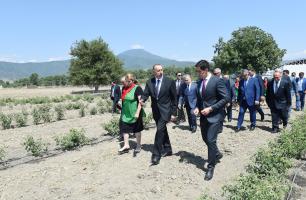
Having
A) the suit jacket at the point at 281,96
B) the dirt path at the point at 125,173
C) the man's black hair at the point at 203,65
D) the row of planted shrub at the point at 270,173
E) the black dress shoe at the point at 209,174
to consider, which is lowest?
the dirt path at the point at 125,173

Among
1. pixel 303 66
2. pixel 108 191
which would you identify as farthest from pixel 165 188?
pixel 303 66

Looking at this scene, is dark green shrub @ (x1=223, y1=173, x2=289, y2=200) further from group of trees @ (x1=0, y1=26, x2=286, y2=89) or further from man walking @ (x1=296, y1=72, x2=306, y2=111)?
group of trees @ (x1=0, y1=26, x2=286, y2=89)

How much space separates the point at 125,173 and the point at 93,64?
43259 mm

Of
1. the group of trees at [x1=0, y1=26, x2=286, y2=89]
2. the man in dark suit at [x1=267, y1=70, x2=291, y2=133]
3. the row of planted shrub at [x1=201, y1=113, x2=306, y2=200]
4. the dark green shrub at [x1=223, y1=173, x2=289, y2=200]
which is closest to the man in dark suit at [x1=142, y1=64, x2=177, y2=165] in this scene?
the row of planted shrub at [x1=201, y1=113, x2=306, y2=200]

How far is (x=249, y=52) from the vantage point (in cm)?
5738

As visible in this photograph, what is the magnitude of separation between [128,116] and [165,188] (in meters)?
2.34

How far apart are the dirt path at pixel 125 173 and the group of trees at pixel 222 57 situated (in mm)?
39018

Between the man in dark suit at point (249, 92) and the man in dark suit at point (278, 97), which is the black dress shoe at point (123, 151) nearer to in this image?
the man in dark suit at point (249, 92)

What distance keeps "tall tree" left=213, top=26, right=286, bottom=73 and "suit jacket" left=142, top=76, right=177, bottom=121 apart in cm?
5079

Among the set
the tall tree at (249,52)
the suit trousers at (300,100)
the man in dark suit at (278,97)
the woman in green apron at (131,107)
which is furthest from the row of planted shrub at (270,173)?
the tall tree at (249,52)

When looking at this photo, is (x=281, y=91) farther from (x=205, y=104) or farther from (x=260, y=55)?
(x=260, y=55)

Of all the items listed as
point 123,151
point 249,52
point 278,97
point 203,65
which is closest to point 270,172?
point 203,65

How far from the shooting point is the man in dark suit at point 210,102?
670 cm

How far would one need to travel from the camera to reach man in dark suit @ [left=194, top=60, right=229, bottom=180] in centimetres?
670
